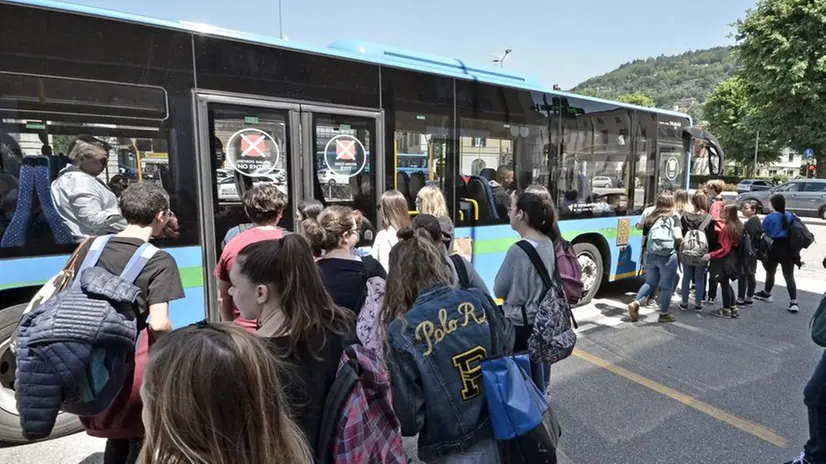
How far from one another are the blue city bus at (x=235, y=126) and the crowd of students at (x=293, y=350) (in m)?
1.36

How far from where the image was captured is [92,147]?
338 centimetres

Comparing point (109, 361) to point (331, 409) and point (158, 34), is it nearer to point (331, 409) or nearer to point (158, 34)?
point (331, 409)

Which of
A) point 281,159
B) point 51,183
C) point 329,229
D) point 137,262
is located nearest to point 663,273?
point 281,159

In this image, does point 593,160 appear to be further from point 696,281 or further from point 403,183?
point 403,183

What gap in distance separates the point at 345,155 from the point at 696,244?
4915mm

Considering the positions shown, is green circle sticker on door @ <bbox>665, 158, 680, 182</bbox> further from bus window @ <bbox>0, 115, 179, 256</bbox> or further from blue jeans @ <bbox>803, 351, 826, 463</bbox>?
bus window @ <bbox>0, 115, 179, 256</bbox>

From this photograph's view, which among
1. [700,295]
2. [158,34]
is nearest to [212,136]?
[158,34]

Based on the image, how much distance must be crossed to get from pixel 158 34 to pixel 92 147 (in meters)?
1.01

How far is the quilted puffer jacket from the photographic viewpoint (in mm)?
1749

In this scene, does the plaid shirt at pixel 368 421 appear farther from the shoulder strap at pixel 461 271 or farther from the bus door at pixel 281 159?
the bus door at pixel 281 159

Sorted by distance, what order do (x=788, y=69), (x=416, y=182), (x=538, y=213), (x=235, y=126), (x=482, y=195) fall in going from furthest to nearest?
(x=788, y=69), (x=482, y=195), (x=416, y=182), (x=235, y=126), (x=538, y=213)

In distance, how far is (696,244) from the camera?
637 centimetres

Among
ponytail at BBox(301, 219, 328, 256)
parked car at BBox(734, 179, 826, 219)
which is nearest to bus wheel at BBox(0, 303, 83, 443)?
ponytail at BBox(301, 219, 328, 256)

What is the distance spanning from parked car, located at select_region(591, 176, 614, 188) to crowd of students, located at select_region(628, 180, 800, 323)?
2.35 feet
